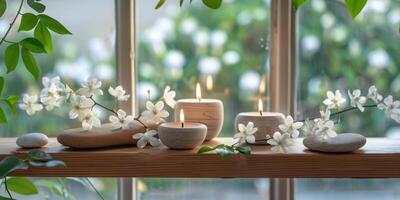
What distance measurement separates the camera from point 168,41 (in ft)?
3.36

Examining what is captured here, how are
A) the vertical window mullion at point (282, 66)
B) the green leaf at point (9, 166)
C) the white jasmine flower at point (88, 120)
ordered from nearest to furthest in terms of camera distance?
the green leaf at point (9, 166) → the white jasmine flower at point (88, 120) → the vertical window mullion at point (282, 66)

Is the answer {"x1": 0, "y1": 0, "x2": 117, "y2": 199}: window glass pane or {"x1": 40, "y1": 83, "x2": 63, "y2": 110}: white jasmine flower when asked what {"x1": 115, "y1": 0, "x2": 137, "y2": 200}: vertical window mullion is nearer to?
{"x1": 0, "y1": 0, "x2": 117, "y2": 199}: window glass pane

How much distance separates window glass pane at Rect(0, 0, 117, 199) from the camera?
1022mm

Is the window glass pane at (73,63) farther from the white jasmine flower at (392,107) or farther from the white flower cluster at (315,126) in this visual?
the white jasmine flower at (392,107)

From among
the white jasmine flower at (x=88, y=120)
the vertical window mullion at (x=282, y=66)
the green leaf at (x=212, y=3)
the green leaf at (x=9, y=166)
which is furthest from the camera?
the vertical window mullion at (x=282, y=66)

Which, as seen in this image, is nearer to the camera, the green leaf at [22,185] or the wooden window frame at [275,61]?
the green leaf at [22,185]

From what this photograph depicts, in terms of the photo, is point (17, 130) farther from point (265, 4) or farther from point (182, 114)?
point (265, 4)

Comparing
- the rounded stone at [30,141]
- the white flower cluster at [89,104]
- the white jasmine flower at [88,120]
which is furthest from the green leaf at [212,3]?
the rounded stone at [30,141]

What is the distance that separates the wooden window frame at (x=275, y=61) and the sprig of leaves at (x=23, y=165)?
26cm

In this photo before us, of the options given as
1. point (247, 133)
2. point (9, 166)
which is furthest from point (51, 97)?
point (247, 133)

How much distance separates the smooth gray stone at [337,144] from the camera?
2.74 ft

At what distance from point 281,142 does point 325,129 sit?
89 millimetres

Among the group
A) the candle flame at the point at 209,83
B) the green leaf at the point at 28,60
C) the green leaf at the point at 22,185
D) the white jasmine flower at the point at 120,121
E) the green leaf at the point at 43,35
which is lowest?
the green leaf at the point at 22,185

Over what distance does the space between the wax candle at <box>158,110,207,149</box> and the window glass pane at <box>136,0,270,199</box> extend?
0.18m
